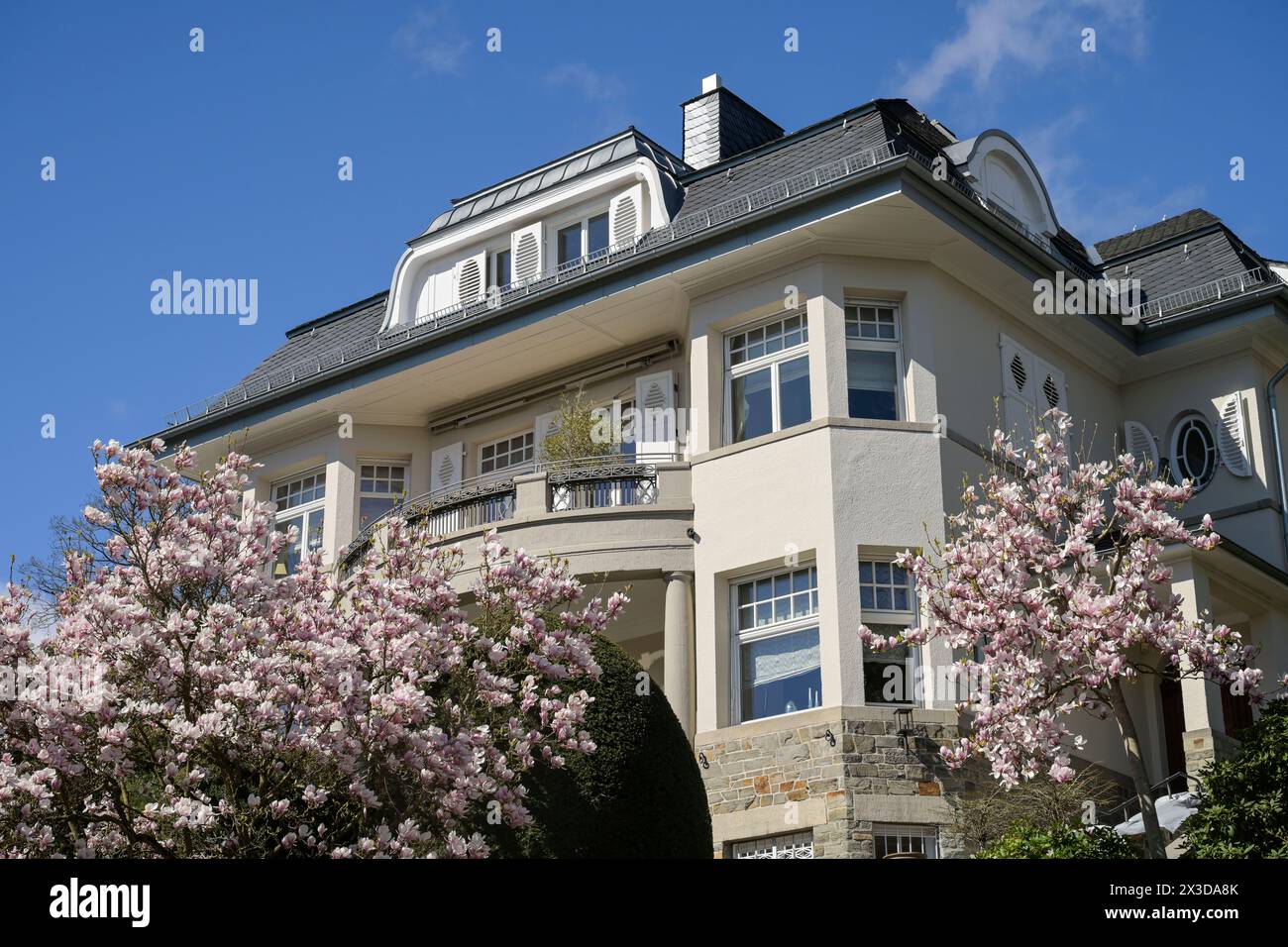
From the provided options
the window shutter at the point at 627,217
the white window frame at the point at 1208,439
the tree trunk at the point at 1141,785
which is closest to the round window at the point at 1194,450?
the white window frame at the point at 1208,439

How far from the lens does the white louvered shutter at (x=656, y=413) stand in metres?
22.1

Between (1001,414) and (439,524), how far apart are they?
7.84 meters

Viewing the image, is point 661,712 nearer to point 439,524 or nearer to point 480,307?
point 439,524

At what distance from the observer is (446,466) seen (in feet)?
81.8

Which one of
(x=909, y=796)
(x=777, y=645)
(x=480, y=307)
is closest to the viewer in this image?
(x=909, y=796)

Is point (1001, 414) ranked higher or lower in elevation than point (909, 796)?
higher

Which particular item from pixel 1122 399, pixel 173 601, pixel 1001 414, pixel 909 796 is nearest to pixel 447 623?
pixel 173 601

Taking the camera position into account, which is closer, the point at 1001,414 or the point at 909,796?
the point at 909,796

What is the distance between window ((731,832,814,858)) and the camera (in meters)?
17.9

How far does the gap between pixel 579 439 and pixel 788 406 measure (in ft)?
10.6

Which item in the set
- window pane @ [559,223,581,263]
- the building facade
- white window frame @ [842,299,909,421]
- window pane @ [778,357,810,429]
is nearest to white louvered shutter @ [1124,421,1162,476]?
the building facade

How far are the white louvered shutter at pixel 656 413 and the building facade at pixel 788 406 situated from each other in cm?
3
